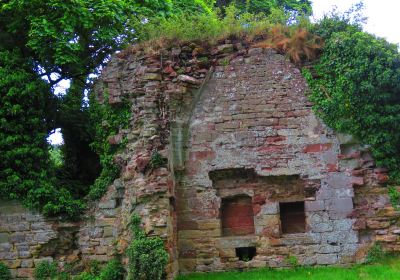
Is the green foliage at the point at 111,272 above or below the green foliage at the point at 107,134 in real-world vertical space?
below

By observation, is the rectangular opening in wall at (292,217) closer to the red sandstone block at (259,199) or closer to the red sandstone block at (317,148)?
the red sandstone block at (259,199)

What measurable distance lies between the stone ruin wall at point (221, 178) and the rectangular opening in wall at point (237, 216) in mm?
21

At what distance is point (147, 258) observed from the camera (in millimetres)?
7918

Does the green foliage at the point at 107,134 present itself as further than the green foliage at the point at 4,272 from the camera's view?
Yes

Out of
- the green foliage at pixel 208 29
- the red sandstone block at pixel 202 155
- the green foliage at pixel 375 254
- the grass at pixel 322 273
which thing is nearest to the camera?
the grass at pixel 322 273

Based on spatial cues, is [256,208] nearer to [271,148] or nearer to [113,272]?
[271,148]

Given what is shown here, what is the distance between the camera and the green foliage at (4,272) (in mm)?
9547

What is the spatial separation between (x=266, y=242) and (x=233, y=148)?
6.43ft

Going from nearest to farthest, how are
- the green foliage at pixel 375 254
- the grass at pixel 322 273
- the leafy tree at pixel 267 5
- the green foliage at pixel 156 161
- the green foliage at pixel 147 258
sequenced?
the green foliage at pixel 147 258 → the grass at pixel 322 273 → the green foliage at pixel 375 254 → the green foliage at pixel 156 161 → the leafy tree at pixel 267 5

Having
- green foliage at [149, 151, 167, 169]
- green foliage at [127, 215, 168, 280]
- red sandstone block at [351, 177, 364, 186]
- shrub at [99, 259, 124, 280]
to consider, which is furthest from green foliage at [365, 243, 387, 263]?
shrub at [99, 259, 124, 280]

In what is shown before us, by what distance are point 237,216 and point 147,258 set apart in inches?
92.1

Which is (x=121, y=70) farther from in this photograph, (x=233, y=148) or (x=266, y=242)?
(x=266, y=242)

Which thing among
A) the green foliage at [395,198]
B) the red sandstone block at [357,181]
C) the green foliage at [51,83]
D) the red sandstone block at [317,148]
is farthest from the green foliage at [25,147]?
the green foliage at [395,198]

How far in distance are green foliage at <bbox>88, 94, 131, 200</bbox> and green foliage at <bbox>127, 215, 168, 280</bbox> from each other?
197 cm
